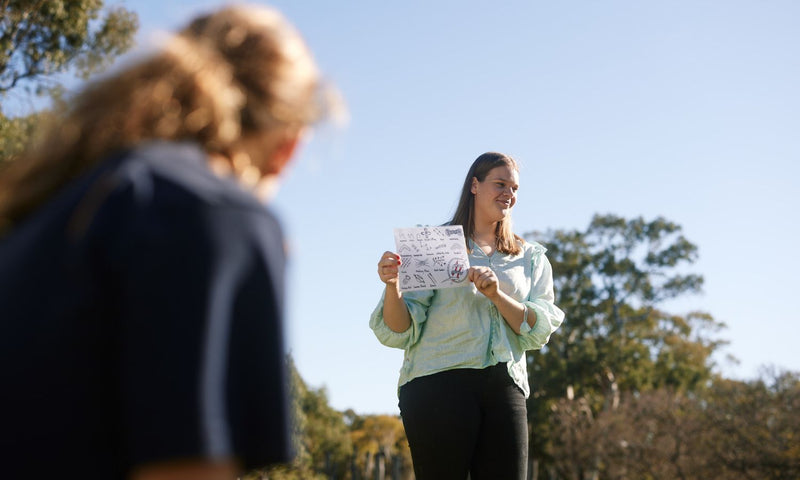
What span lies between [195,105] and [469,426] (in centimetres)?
272

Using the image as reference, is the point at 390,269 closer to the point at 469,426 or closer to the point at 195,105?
the point at 469,426

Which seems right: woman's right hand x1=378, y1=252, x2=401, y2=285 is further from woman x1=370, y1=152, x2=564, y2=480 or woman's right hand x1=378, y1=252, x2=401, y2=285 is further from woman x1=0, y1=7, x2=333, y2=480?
woman x1=0, y1=7, x2=333, y2=480

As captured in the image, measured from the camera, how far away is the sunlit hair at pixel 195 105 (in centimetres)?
103

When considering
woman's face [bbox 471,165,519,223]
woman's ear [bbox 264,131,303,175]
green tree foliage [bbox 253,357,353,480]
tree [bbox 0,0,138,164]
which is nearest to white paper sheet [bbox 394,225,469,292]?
woman's face [bbox 471,165,519,223]

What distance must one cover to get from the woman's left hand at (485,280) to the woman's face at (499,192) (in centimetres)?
47

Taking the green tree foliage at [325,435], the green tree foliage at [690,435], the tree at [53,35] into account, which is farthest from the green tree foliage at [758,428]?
the tree at [53,35]

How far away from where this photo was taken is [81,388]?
907 mm

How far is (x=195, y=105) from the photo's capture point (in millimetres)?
1035

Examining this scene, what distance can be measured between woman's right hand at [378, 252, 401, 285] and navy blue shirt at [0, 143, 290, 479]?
2.81 meters

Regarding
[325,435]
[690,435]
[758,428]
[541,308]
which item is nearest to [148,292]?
[541,308]

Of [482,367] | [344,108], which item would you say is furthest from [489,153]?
[344,108]

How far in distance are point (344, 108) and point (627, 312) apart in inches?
1247

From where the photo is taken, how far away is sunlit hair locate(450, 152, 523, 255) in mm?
4043

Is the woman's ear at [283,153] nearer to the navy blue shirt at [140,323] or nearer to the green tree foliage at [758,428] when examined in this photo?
the navy blue shirt at [140,323]
